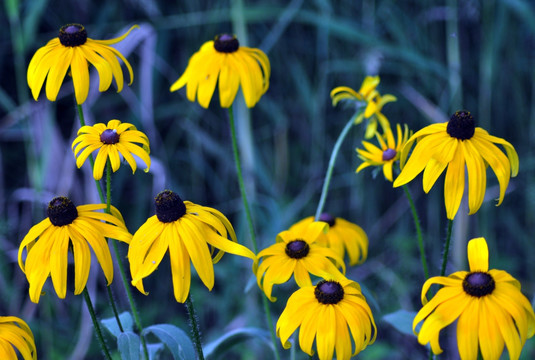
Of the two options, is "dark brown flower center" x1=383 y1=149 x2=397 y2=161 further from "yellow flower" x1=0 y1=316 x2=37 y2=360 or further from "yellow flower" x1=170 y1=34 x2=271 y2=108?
"yellow flower" x1=0 y1=316 x2=37 y2=360

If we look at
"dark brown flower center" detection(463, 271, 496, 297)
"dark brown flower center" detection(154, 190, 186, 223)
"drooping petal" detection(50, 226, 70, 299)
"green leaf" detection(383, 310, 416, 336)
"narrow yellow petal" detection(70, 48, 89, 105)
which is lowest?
"green leaf" detection(383, 310, 416, 336)

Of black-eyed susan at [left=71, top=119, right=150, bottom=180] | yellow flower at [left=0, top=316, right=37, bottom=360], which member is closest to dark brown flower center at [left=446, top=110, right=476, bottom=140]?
black-eyed susan at [left=71, top=119, right=150, bottom=180]

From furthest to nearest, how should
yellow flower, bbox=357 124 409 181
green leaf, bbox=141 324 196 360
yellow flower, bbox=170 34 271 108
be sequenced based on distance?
yellow flower, bbox=170 34 271 108 → yellow flower, bbox=357 124 409 181 → green leaf, bbox=141 324 196 360

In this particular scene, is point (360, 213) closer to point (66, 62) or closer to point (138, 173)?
point (138, 173)

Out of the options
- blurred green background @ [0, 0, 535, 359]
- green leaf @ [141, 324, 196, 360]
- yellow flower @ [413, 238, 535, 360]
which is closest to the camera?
yellow flower @ [413, 238, 535, 360]

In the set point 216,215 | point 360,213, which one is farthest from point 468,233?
point 216,215

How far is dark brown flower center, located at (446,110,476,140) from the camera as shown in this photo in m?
1.18

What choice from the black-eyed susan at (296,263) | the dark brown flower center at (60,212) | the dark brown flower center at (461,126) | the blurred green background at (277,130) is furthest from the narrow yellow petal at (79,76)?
the blurred green background at (277,130)

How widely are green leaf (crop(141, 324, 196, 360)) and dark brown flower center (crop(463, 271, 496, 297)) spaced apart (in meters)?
0.51

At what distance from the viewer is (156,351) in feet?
4.75

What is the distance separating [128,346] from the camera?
1.16 m

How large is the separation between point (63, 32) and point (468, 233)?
206 cm

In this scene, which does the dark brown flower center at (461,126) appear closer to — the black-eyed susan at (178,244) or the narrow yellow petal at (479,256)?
the narrow yellow petal at (479,256)

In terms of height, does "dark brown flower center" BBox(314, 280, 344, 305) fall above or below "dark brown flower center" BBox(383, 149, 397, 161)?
A: below
